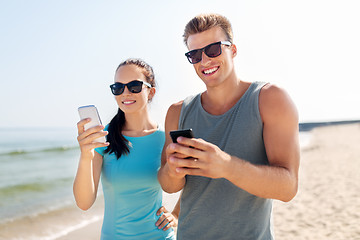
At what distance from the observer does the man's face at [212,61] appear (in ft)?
7.32

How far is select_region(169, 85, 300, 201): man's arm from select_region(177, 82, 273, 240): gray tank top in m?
0.08

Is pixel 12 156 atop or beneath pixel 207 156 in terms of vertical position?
beneath

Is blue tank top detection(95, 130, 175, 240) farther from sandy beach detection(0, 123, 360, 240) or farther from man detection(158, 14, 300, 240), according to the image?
sandy beach detection(0, 123, 360, 240)

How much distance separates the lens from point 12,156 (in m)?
24.4

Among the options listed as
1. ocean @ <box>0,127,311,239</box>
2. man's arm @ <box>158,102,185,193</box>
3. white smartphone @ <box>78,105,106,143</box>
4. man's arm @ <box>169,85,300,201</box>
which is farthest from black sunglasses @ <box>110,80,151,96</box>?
ocean @ <box>0,127,311,239</box>

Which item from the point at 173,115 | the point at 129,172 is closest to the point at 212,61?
the point at 173,115

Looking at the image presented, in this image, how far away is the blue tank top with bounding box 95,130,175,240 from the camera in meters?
2.56

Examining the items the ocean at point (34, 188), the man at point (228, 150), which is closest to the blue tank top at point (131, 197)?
the man at point (228, 150)

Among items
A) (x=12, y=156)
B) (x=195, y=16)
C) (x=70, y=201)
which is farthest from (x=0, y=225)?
(x=12, y=156)

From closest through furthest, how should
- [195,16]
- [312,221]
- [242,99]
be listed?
[242,99] < [195,16] < [312,221]

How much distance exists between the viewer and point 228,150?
1.95 meters

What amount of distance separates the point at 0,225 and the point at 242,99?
8335 mm

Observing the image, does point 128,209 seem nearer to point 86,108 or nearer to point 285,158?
point 86,108

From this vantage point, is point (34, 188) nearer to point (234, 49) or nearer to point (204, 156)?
point (234, 49)
